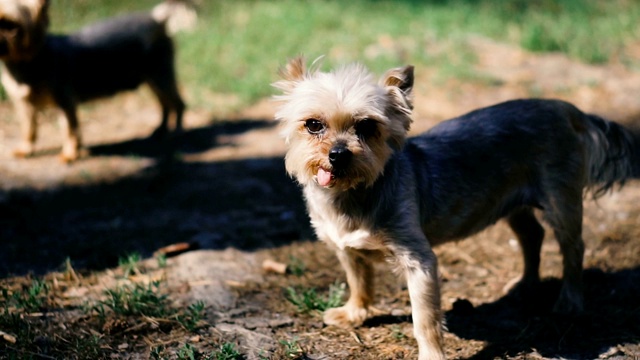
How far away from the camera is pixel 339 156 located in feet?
11.6

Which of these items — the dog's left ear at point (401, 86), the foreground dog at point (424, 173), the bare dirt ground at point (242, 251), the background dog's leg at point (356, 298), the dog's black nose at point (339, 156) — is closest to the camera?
the dog's black nose at point (339, 156)

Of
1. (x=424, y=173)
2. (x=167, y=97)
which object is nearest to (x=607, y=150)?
(x=424, y=173)

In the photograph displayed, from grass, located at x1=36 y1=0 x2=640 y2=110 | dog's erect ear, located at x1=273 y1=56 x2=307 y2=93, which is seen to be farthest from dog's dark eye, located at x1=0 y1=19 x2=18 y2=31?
dog's erect ear, located at x1=273 y1=56 x2=307 y2=93

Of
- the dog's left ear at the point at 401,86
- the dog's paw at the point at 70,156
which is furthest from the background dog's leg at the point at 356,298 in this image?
the dog's paw at the point at 70,156

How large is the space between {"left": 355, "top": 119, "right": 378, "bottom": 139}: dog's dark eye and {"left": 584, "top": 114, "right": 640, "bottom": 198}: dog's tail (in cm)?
166

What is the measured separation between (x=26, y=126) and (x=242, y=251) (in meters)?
3.36

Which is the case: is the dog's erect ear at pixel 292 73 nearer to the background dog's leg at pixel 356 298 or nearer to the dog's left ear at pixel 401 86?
the dog's left ear at pixel 401 86

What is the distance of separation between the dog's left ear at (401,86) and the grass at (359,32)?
4.59 m

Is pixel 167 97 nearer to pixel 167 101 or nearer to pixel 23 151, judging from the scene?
pixel 167 101

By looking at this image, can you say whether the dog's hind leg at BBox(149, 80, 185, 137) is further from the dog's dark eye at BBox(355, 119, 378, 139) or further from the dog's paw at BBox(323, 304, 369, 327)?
the dog's dark eye at BBox(355, 119, 378, 139)

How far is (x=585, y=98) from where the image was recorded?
8047mm

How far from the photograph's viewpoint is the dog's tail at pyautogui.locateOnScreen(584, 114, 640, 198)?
4578 mm

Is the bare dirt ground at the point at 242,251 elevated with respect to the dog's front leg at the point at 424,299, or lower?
lower

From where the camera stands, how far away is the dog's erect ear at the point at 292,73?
12.8 feet
